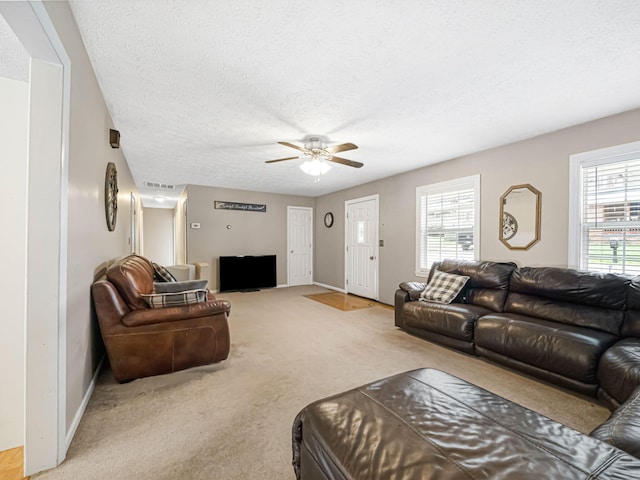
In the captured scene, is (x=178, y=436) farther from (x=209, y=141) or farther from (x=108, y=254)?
(x=209, y=141)

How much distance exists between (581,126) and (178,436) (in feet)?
14.9

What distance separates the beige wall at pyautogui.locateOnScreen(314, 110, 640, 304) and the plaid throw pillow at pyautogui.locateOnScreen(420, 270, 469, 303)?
0.67 m

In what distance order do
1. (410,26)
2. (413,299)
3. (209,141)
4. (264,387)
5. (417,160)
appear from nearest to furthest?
(410,26), (264,387), (209,141), (413,299), (417,160)

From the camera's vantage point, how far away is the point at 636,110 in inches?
101

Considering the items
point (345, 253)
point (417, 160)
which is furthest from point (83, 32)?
point (345, 253)

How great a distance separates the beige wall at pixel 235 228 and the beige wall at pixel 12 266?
4.38 m

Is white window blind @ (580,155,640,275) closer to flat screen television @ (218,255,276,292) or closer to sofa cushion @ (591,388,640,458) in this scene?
sofa cushion @ (591,388,640,458)

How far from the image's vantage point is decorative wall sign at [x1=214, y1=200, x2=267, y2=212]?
6326 millimetres

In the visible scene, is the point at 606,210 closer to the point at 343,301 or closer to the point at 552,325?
the point at 552,325

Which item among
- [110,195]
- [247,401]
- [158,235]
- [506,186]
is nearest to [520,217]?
[506,186]

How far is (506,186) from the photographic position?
3.52 m

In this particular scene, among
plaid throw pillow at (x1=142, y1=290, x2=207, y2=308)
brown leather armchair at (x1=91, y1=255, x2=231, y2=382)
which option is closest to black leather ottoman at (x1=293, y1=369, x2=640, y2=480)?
brown leather armchair at (x1=91, y1=255, x2=231, y2=382)

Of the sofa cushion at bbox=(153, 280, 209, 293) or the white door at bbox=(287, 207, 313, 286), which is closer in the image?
the sofa cushion at bbox=(153, 280, 209, 293)

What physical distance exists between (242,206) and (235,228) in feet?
1.83
